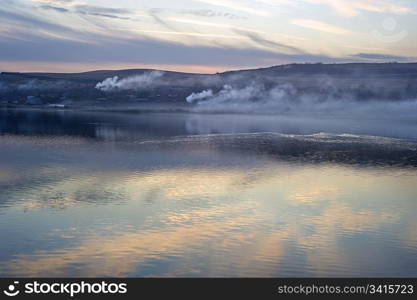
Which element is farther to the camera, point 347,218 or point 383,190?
point 383,190

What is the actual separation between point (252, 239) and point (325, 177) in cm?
2239

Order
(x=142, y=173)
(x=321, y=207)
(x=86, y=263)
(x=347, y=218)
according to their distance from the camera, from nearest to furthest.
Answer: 1. (x=86, y=263)
2. (x=347, y=218)
3. (x=321, y=207)
4. (x=142, y=173)

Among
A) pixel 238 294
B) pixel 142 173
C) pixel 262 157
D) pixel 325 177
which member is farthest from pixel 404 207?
pixel 262 157

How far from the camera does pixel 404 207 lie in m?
35.2

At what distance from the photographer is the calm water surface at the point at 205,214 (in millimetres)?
23062

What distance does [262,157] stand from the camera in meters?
60.6

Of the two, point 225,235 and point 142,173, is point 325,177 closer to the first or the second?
point 142,173

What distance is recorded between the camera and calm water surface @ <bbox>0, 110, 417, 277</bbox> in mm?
23062

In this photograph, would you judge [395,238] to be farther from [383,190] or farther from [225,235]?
[383,190]

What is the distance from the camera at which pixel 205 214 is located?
31672mm

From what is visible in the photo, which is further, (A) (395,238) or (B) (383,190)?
(B) (383,190)

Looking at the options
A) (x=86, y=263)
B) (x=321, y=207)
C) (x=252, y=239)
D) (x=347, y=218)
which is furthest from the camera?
(x=321, y=207)

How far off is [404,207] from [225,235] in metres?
14.8

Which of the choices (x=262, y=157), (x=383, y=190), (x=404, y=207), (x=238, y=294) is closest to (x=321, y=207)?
(x=404, y=207)
